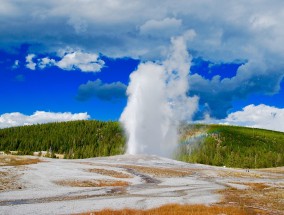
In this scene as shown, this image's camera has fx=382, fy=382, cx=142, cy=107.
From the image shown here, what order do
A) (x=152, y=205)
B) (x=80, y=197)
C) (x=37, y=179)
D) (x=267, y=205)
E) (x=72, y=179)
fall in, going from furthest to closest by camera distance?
(x=72, y=179)
(x=37, y=179)
(x=80, y=197)
(x=267, y=205)
(x=152, y=205)

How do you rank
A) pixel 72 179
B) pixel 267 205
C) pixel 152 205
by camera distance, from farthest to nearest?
pixel 72 179
pixel 267 205
pixel 152 205

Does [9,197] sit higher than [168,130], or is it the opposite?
[168,130]

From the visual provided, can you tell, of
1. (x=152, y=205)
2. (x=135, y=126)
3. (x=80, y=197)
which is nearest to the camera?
(x=152, y=205)

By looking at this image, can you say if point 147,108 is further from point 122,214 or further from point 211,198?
point 122,214

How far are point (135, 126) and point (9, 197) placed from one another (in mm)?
129134

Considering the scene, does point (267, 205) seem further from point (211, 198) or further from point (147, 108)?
point (147, 108)

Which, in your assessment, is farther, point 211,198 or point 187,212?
point 211,198

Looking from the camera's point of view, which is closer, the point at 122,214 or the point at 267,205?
the point at 122,214

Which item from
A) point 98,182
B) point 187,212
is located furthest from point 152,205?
point 98,182

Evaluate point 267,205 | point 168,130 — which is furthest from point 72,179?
point 168,130

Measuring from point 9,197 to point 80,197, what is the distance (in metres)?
8.84

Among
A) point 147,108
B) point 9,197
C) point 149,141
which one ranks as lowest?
point 9,197

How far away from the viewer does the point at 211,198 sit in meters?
52.4

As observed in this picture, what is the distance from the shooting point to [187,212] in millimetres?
36969
